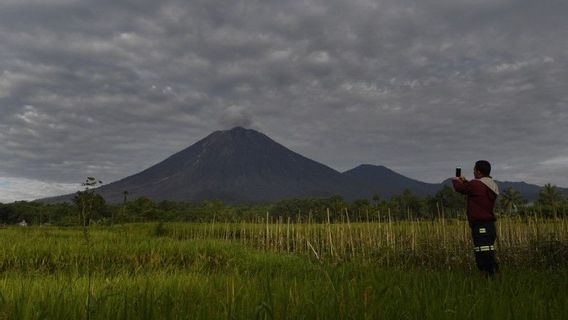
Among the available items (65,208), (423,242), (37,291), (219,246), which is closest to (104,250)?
(219,246)

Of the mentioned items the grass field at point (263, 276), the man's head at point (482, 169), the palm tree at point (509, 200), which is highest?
the man's head at point (482, 169)

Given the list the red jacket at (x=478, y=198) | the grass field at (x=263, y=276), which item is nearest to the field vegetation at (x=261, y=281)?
the grass field at (x=263, y=276)

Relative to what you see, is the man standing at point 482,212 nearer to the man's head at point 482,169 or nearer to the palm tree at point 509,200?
the man's head at point 482,169

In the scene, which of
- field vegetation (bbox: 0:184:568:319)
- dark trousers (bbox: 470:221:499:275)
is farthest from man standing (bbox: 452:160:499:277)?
field vegetation (bbox: 0:184:568:319)

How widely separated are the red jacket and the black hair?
0.30m

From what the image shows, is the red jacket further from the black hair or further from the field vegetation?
the field vegetation

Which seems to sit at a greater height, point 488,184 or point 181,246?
point 488,184

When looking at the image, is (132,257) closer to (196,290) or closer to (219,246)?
(219,246)

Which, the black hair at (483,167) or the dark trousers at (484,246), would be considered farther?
the black hair at (483,167)

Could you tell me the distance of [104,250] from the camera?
1044 centimetres

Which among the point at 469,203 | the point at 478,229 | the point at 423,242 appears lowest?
the point at 423,242

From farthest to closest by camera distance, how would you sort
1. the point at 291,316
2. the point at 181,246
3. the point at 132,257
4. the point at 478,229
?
the point at 181,246
the point at 132,257
the point at 478,229
the point at 291,316

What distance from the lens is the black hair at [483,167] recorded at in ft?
27.5

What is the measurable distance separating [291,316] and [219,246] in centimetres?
1013
